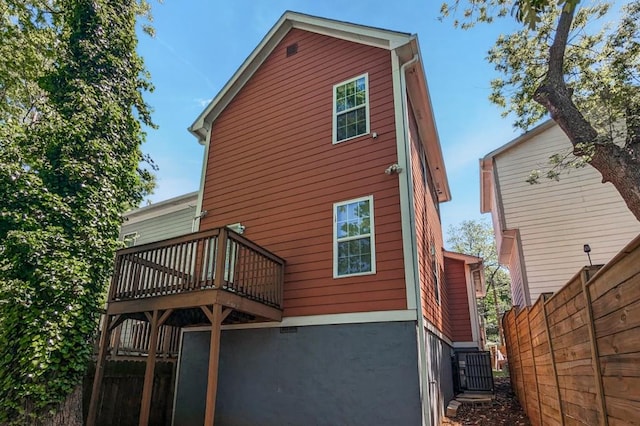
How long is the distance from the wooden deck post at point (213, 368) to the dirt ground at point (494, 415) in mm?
4790

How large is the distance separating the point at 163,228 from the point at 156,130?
5324 millimetres

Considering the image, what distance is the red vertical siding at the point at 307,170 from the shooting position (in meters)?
7.15

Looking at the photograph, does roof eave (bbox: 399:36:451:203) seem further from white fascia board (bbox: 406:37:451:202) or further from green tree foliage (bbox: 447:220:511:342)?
green tree foliage (bbox: 447:220:511:342)

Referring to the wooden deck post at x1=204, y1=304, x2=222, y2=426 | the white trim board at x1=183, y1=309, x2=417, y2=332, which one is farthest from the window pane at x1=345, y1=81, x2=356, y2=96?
the wooden deck post at x1=204, y1=304, x2=222, y2=426

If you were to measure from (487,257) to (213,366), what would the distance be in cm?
2924

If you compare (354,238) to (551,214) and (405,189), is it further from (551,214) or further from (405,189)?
(551,214)

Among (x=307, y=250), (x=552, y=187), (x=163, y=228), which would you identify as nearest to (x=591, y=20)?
(x=552, y=187)

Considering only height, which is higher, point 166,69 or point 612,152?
point 166,69

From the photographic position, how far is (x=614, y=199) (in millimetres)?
10469

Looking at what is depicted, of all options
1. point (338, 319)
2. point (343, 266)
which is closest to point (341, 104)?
point (343, 266)

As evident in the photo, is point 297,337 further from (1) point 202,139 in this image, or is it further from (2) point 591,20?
(2) point 591,20

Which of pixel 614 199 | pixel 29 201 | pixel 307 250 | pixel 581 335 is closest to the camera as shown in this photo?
pixel 581 335

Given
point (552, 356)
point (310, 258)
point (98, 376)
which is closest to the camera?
point (552, 356)

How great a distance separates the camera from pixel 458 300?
13.1 metres
